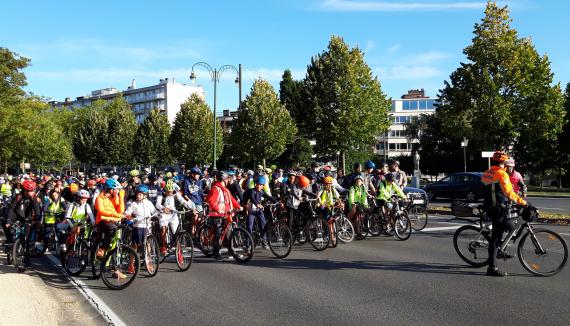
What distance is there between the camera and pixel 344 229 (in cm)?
1145

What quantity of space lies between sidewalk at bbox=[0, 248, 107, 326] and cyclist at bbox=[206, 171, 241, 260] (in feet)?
8.91

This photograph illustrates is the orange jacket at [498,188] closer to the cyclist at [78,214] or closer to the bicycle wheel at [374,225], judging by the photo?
the bicycle wheel at [374,225]

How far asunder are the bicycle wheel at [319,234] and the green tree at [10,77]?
3252 cm

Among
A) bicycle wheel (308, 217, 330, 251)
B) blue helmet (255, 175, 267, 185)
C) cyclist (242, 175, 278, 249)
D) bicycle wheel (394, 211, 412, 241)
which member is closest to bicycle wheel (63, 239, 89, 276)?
cyclist (242, 175, 278, 249)

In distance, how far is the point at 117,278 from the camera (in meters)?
7.80

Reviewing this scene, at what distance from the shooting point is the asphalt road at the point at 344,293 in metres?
5.79

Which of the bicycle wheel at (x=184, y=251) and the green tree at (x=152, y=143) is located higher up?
the green tree at (x=152, y=143)

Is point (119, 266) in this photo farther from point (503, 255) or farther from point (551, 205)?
point (551, 205)

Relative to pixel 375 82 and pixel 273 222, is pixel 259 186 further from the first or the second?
pixel 375 82

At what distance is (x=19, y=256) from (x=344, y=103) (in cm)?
3140

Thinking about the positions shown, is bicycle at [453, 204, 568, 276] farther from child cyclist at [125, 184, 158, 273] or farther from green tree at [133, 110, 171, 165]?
green tree at [133, 110, 171, 165]

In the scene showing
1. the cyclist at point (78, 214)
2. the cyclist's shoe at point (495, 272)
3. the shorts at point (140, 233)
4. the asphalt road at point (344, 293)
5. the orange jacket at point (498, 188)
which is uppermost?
the orange jacket at point (498, 188)

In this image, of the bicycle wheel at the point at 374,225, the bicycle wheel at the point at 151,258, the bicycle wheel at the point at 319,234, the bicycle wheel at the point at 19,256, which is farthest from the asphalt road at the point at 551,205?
the bicycle wheel at the point at 19,256

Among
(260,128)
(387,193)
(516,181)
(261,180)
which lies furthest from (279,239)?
(260,128)
